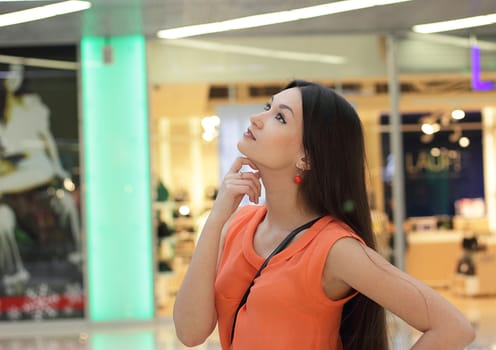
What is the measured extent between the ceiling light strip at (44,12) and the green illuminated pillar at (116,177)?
131 cm

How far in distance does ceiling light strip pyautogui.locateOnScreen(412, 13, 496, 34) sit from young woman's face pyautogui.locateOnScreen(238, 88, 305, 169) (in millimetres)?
7702

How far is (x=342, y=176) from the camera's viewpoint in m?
1.70

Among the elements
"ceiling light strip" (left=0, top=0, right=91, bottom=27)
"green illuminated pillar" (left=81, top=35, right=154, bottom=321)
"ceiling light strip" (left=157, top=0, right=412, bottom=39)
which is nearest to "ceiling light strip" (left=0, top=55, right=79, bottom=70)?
"green illuminated pillar" (left=81, top=35, right=154, bottom=321)

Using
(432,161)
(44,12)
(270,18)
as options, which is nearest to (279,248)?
(44,12)

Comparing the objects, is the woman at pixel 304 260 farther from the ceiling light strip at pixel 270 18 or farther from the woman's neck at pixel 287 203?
the ceiling light strip at pixel 270 18

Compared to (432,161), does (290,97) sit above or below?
above

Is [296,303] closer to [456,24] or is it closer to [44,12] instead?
[44,12]

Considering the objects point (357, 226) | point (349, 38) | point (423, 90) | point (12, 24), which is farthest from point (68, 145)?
point (357, 226)

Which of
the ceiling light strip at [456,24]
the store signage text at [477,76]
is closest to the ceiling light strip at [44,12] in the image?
the ceiling light strip at [456,24]

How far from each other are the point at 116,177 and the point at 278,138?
8.07 m

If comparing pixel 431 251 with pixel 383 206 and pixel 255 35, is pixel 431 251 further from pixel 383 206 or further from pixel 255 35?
pixel 255 35

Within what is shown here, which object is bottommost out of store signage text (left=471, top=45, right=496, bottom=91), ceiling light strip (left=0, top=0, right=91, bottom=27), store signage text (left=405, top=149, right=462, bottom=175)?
store signage text (left=405, top=149, right=462, bottom=175)

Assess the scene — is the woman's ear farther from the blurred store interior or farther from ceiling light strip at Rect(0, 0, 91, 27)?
the blurred store interior

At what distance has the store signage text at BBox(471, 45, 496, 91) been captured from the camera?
31.2 feet
